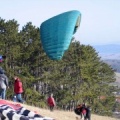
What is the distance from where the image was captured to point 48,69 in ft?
171

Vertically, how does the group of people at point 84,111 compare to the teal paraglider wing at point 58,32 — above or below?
below

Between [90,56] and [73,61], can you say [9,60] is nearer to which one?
[73,61]

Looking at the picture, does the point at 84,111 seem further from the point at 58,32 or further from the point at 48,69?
the point at 48,69

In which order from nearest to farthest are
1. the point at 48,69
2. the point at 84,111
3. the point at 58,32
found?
the point at 84,111 → the point at 58,32 → the point at 48,69

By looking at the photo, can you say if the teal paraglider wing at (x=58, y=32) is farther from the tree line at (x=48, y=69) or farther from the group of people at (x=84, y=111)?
the tree line at (x=48, y=69)

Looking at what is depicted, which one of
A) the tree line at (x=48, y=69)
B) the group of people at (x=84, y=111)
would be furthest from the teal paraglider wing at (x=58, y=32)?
the tree line at (x=48, y=69)

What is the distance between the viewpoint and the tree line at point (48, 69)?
45.6 m

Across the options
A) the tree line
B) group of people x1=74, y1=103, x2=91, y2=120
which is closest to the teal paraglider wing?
group of people x1=74, y1=103, x2=91, y2=120

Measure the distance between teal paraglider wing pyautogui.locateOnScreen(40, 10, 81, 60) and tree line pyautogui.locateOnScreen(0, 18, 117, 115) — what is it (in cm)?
1853


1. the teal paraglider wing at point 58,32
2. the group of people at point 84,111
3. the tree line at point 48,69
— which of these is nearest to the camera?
the group of people at point 84,111

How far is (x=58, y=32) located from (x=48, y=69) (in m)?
28.2

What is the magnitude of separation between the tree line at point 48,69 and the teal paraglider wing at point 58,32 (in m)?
18.5

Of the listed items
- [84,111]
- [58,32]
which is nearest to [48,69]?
[58,32]

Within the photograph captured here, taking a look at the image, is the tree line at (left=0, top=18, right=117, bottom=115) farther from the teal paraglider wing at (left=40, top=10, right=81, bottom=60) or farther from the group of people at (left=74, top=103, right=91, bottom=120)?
the group of people at (left=74, top=103, right=91, bottom=120)
